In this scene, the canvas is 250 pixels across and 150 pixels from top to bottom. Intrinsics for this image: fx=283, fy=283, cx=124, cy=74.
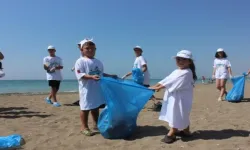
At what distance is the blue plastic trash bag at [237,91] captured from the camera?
30.1ft

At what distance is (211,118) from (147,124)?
4.95 ft

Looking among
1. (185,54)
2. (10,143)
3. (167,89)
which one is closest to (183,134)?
(167,89)

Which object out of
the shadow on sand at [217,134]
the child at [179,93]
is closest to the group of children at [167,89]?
the child at [179,93]

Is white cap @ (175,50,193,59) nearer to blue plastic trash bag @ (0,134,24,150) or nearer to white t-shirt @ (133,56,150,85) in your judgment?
blue plastic trash bag @ (0,134,24,150)

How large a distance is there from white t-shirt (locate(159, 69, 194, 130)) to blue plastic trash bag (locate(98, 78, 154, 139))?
37 centimetres

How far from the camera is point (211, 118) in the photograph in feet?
20.3

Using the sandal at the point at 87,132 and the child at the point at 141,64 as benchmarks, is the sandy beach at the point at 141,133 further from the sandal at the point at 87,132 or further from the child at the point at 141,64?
the child at the point at 141,64

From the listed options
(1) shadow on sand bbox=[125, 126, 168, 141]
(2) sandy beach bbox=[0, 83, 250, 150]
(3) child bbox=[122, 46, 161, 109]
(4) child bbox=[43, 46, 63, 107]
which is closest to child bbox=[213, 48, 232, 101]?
(2) sandy beach bbox=[0, 83, 250, 150]

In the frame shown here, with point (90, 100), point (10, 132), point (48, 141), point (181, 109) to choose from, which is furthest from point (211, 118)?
point (10, 132)

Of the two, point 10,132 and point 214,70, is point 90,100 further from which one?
point 214,70

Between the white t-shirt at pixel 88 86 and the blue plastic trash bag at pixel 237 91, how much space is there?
582cm

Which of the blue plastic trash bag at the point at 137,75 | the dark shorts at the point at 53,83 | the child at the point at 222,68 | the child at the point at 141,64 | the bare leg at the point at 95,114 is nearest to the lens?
the bare leg at the point at 95,114

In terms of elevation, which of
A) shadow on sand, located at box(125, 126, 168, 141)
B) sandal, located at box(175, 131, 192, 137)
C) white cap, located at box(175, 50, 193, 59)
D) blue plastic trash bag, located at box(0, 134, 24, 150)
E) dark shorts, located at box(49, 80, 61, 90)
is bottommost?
shadow on sand, located at box(125, 126, 168, 141)

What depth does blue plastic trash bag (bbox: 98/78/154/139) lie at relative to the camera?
4477 mm
